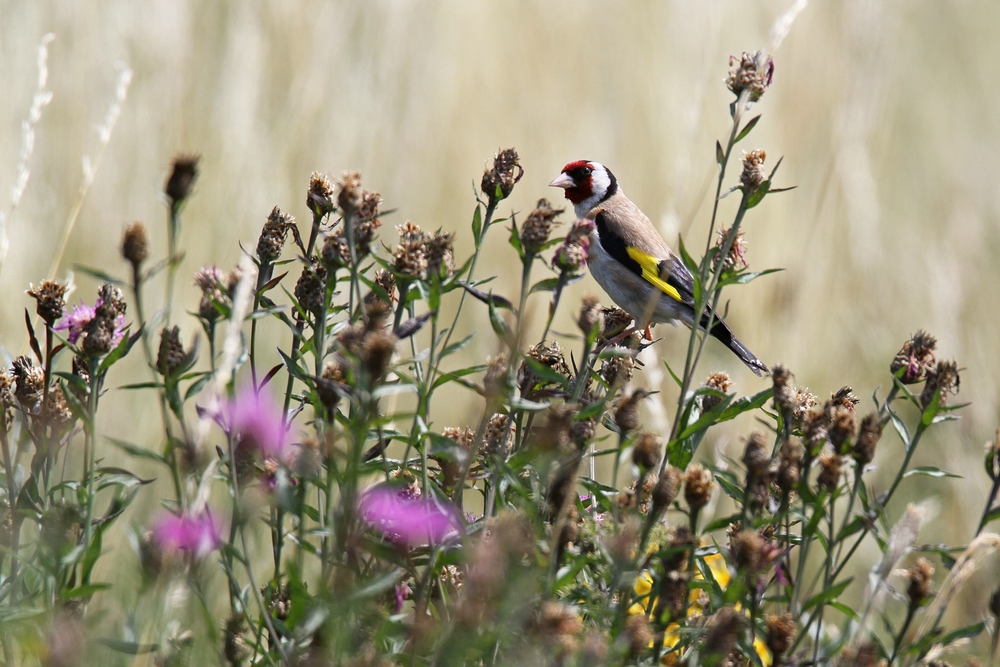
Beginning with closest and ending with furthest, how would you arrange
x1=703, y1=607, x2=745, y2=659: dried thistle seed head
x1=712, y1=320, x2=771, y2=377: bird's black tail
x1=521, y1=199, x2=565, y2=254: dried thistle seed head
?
x1=703, y1=607, x2=745, y2=659: dried thistle seed head → x1=521, y1=199, x2=565, y2=254: dried thistle seed head → x1=712, y1=320, x2=771, y2=377: bird's black tail

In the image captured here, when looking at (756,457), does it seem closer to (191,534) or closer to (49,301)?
(191,534)

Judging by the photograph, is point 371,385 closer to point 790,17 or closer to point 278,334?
point 790,17

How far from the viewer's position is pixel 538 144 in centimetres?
504

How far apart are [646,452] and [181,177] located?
1.92ft

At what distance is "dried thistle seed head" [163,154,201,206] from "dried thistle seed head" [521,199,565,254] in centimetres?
39

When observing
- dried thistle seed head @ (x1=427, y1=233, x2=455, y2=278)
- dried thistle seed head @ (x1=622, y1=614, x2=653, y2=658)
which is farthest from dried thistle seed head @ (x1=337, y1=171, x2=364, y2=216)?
dried thistle seed head @ (x1=622, y1=614, x2=653, y2=658)

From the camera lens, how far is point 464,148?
5.11m

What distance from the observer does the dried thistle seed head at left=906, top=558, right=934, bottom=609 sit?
1119 mm

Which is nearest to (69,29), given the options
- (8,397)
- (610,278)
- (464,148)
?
(464,148)

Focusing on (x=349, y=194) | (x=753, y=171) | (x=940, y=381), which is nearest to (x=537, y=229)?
(x=349, y=194)

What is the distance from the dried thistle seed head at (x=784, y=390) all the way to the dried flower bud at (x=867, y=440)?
0.37 ft

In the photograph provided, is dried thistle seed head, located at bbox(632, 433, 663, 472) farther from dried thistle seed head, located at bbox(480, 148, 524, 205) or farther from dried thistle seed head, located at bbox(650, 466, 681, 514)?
dried thistle seed head, located at bbox(480, 148, 524, 205)

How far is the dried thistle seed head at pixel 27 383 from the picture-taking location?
1376 millimetres

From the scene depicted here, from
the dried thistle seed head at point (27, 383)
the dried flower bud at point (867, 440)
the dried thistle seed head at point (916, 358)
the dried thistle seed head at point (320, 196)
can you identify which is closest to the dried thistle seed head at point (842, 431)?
the dried flower bud at point (867, 440)
